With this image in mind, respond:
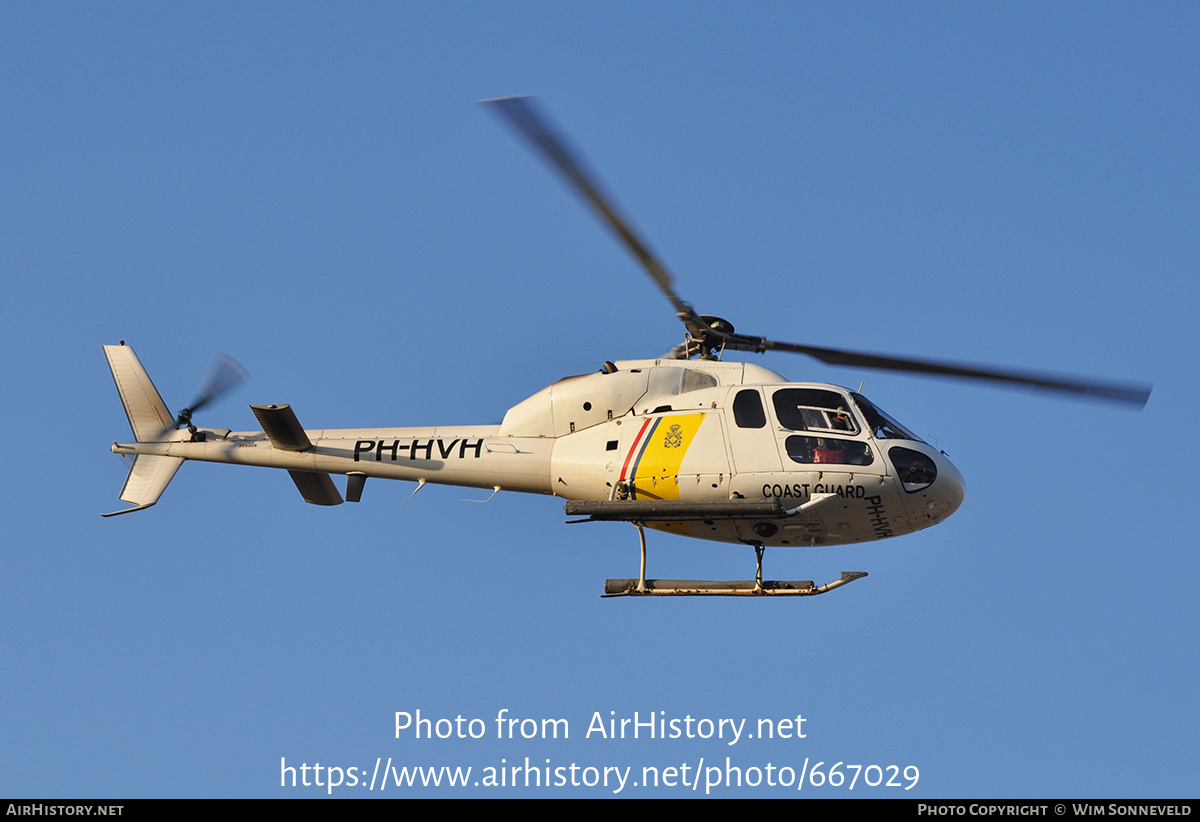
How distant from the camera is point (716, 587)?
16.8 meters

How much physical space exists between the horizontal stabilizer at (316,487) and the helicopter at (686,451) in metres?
0.02

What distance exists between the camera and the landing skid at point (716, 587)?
16.5 metres

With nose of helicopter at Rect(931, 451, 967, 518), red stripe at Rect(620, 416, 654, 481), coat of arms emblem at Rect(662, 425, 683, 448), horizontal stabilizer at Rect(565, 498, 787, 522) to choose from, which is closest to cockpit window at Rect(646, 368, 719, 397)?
red stripe at Rect(620, 416, 654, 481)

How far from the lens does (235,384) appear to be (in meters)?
19.5

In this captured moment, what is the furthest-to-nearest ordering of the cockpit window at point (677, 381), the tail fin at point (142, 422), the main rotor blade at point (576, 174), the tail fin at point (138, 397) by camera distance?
the tail fin at point (138, 397) < the tail fin at point (142, 422) < the cockpit window at point (677, 381) < the main rotor blade at point (576, 174)

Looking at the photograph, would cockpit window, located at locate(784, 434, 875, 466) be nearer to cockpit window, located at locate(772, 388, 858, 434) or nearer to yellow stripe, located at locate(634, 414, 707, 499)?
cockpit window, located at locate(772, 388, 858, 434)

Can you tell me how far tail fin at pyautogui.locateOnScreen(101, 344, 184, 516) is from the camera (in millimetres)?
19453

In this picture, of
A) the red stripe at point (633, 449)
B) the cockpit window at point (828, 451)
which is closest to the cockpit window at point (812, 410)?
the cockpit window at point (828, 451)

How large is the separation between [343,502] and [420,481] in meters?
1.58

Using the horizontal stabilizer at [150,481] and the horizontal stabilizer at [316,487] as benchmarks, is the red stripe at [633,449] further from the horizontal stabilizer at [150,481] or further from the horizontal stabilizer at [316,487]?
the horizontal stabilizer at [150,481]

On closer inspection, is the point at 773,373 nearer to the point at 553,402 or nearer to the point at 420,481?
the point at 553,402

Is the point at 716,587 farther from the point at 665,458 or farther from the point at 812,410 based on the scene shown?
the point at 812,410

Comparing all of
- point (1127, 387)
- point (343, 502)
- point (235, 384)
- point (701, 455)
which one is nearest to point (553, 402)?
point (701, 455)

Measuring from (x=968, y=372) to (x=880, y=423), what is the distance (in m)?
1.46
